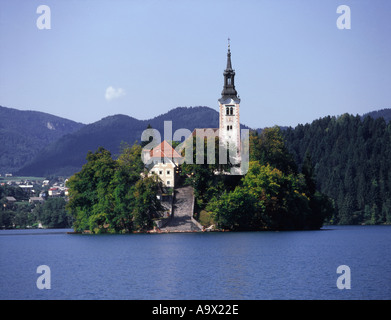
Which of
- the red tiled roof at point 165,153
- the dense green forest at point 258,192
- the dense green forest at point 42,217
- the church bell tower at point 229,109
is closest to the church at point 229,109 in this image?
the church bell tower at point 229,109

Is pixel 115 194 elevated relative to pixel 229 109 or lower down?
lower down

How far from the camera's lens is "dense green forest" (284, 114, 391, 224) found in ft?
450

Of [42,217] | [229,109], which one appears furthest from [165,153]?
[42,217]

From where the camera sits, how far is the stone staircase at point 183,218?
83.9 metres

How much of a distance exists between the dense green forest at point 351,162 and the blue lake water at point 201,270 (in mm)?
65802

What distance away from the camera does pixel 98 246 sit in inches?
2522

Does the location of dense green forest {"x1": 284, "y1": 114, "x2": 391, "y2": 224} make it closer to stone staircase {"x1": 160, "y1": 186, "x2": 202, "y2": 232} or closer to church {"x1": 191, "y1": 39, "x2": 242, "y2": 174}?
church {"x1": 191, "y1": 39, "x2": 242, "y2": 174}

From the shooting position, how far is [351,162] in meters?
158

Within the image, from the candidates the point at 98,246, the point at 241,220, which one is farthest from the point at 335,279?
the point at 241,220

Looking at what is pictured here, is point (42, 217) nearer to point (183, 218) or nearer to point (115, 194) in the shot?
point (115, 194)

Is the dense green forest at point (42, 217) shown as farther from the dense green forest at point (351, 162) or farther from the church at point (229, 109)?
the dense green forest at point (351, 162)

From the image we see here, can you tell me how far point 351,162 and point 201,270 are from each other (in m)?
121
